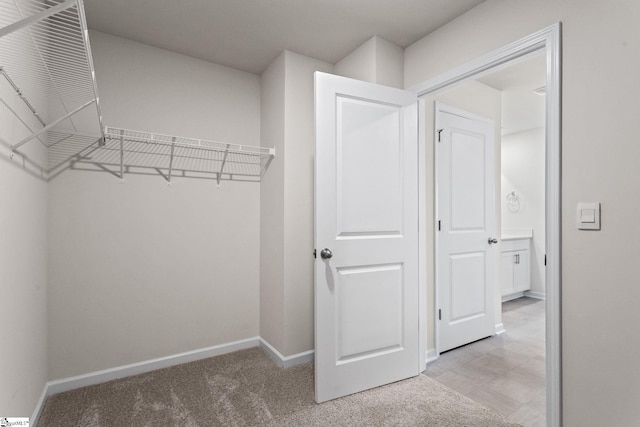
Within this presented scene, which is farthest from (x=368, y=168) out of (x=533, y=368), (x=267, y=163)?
(x=533, y=368)

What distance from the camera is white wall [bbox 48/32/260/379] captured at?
2174 mm

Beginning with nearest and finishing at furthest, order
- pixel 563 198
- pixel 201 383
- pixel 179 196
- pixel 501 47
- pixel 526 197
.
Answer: pixel 563 198 → pixel 501 47 → pixel 201 383 → pixel 179 196 → pixel 526 197

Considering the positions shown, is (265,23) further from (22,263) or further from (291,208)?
(22,263)

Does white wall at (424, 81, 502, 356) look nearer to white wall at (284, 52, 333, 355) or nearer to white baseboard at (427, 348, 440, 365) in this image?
white baseboard at (427, 348, 440, 365)

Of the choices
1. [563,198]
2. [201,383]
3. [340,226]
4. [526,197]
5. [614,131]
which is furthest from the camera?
[526,197]

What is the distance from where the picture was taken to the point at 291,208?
2551mm

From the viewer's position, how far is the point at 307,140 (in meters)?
2.66

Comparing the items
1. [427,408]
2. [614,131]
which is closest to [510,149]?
[614,131]

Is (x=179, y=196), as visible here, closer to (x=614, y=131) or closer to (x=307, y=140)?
(x=307, y=140)

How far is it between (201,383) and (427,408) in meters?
1.48

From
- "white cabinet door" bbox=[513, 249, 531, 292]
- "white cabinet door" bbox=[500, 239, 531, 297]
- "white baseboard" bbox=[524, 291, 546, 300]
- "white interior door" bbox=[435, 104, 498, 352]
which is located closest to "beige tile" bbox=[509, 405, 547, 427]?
"white interior door" bbox=[435, 104, 498, 352]

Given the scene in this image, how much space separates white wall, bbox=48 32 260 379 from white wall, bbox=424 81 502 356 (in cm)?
147

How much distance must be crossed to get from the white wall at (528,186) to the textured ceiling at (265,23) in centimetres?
355

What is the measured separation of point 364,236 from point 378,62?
1.28m
